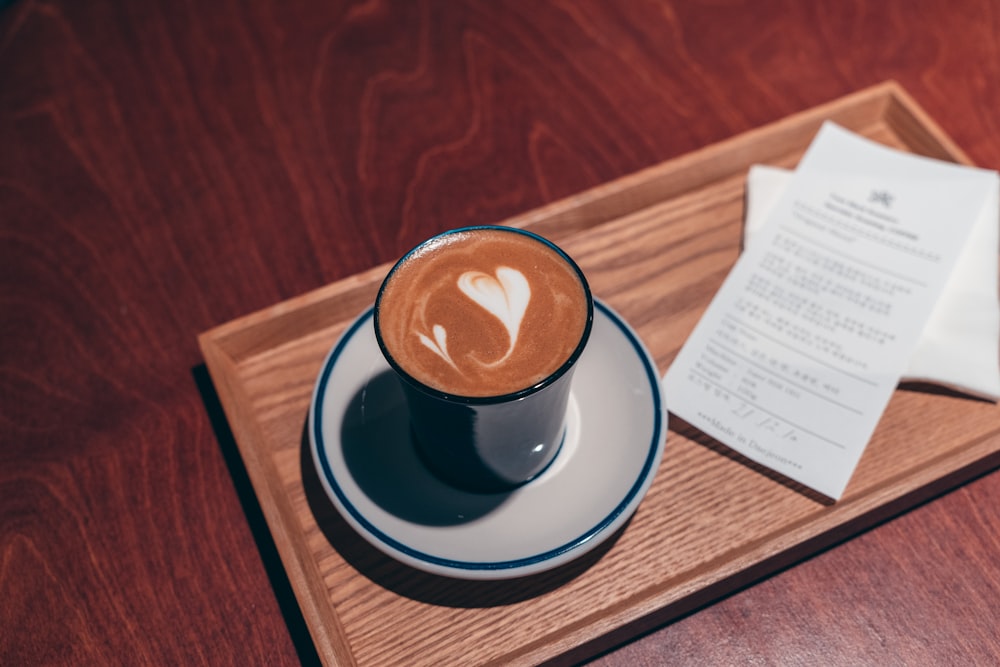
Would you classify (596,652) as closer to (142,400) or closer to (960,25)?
(142,400)

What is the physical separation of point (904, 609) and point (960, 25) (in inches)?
32.4

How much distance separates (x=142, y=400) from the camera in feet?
2.66

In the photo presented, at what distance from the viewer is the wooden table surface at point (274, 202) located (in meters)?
0.70

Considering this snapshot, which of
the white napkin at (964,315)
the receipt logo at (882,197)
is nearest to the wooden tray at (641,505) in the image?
the white napkin at (964,315)

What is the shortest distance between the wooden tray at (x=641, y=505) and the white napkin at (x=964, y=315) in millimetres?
21

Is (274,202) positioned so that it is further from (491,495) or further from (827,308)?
(827,308)

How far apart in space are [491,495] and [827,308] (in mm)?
403

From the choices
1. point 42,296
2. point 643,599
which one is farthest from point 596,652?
point 42,296

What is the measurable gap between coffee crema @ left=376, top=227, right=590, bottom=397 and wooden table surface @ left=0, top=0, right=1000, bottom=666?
0.85 feet

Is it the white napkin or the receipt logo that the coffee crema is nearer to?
the white napkin

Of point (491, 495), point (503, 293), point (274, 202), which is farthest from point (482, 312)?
point (274, 202)

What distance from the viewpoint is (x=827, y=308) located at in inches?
32.2

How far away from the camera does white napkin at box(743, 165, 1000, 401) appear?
768 millimetres

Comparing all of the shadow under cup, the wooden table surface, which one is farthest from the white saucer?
the wooden table surface
